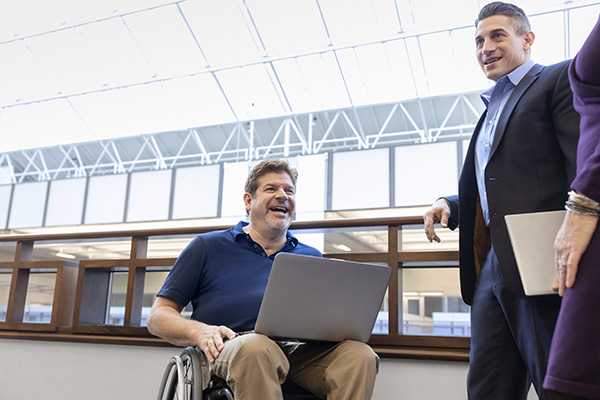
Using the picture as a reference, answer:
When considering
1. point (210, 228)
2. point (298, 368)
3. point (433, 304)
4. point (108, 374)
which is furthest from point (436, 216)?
point (108, 374)

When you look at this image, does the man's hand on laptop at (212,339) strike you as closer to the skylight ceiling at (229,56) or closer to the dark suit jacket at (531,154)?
the dark suit jacket at (531,154)

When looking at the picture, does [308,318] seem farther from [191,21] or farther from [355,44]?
[191,21]

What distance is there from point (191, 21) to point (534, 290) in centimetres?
1053

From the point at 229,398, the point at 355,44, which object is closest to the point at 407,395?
the point at 229,398

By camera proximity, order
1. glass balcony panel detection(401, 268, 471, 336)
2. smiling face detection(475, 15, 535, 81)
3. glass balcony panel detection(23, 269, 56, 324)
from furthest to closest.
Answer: glass balcony panel detection(23, 269, 56, 324) < glass balcony panel detection(401, 268, 471, 336) < smiling face detection(475, 15, 535, 81)

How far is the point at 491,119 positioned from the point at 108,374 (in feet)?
6.65

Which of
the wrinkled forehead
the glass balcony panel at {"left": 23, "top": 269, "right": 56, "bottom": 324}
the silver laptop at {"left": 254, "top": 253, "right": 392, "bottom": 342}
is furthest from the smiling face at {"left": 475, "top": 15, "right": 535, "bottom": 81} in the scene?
the glass balcony panel at {"left": 23, "top": 269, "right": 56, "bottom": 324}

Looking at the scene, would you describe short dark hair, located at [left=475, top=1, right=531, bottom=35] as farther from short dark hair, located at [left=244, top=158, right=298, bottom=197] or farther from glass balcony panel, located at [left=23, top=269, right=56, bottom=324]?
glass balcony panel, located at [left=23, top=269, right=56, bottom=324]

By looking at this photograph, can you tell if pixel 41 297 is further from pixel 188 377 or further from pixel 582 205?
pixel 582 205

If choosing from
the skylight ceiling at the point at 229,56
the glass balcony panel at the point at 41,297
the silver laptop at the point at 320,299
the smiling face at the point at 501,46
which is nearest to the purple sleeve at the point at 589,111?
the smiling face at the point at 501,46

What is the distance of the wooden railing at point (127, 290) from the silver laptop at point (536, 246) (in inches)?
37.3

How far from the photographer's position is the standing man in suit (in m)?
1.30

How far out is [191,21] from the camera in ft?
35.2

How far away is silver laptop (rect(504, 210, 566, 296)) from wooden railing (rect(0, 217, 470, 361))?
95 cm
